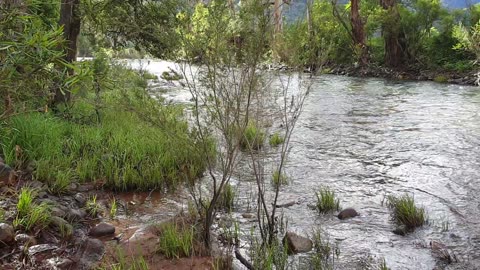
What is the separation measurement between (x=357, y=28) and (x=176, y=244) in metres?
23.7

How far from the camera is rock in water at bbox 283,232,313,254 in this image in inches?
141

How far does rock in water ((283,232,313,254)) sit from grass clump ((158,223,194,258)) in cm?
79

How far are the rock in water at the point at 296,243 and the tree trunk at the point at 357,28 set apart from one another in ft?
71.6

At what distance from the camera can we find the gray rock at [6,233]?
311 cm

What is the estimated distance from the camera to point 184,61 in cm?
362

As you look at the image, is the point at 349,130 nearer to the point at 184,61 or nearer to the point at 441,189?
the point at 441,189

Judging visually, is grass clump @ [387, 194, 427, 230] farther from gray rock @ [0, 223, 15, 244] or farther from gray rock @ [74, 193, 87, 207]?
gray rock @ [0, 223, 15, 244]

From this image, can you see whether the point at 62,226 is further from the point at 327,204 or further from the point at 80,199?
the point at 327,204

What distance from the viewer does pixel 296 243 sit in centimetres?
363

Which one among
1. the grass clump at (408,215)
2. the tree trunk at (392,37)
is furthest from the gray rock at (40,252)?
the tree trunk at (392,37)

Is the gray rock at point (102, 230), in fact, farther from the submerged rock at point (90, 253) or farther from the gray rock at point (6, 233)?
the gray rock at point (6, 233)

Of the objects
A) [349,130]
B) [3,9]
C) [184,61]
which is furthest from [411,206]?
[349,130]

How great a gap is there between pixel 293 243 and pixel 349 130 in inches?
226

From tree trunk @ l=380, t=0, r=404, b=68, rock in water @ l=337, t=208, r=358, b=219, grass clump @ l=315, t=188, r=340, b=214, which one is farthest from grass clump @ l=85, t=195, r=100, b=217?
tree trunk @ l=380, t=0, r=404, b=68
